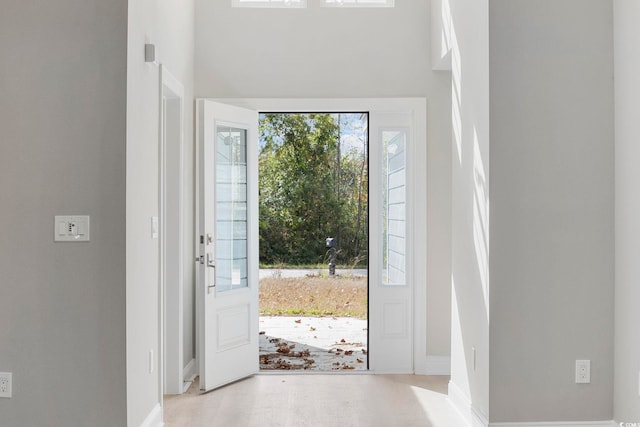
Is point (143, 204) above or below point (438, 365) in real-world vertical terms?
above

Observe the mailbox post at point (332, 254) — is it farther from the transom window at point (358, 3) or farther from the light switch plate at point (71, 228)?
the light switch plate at point (71, 228)

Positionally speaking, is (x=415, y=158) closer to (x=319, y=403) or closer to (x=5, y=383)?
(x=319, y=403)

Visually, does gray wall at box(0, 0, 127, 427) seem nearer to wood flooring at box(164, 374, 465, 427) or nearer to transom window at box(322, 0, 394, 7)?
wood flooring at box(164, 374, 465, 427)

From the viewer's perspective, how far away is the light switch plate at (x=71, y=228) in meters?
2.79

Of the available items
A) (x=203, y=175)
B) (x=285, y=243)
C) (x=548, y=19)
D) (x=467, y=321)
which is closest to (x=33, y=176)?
(x=203, y=175)

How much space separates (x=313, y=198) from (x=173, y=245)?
191 inches

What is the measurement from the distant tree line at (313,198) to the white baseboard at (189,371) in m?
4.31

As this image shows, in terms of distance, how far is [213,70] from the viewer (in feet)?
15.9

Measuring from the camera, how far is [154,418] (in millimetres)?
3318

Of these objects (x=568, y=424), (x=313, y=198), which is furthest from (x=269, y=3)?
(x=313, y=198)

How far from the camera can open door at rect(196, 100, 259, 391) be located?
14.3 feet

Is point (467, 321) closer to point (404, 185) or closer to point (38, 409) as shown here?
point (404, 185)

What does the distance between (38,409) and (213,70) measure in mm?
2969

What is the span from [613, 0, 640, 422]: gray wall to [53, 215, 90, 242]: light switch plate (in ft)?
8.86
